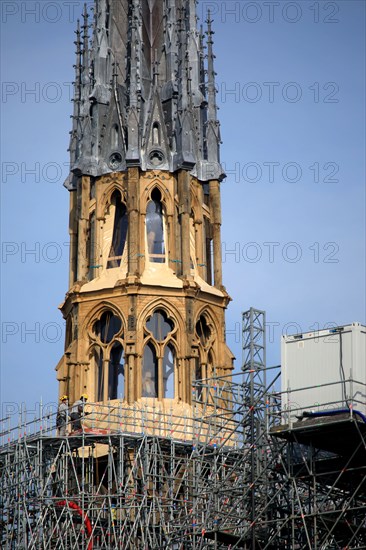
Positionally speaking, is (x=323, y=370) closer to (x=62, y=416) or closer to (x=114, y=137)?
(x=62, y=416)

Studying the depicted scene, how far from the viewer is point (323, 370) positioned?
191ft

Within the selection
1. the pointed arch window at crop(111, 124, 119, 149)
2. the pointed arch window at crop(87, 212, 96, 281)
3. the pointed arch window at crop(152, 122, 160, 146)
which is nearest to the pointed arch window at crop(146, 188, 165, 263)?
the pointed arch window at crop(152, 122, 160, 146)

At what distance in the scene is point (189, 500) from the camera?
227 feet

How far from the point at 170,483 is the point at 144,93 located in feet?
71.2

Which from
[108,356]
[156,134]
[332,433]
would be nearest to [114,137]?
[156,134]

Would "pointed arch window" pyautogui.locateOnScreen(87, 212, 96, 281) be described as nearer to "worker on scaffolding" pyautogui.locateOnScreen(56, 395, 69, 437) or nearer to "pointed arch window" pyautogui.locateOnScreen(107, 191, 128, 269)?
"pointed arch window" pyautogui.locateOnScreen(107, 191, 128, 269)

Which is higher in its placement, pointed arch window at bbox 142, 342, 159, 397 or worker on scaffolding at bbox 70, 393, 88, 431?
pointed arch window at bbox 142, 342, 159, 397

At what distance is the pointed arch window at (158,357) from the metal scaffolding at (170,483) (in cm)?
200

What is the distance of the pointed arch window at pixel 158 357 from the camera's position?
74.5 meters

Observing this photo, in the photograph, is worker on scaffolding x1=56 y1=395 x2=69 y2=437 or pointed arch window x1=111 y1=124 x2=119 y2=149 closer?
worker on scaffolding x1=56 y1=395 x2=69 y2=437

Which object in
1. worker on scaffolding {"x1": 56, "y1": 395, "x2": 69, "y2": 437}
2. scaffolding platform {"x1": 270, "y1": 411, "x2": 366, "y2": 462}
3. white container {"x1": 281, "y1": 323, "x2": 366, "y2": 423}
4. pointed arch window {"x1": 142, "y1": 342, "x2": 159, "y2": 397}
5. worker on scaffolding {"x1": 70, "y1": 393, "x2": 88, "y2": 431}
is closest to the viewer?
scaffolding platform {"x1": 270, "y1": 411, "x2": 366, "y2": 462}

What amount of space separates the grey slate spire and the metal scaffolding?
1318 cm

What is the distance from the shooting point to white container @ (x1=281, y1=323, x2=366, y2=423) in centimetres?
5706

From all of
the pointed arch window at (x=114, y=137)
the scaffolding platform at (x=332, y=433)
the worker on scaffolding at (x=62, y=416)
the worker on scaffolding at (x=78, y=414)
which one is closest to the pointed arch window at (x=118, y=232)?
the pointed arch window at (x=114, y=137)
